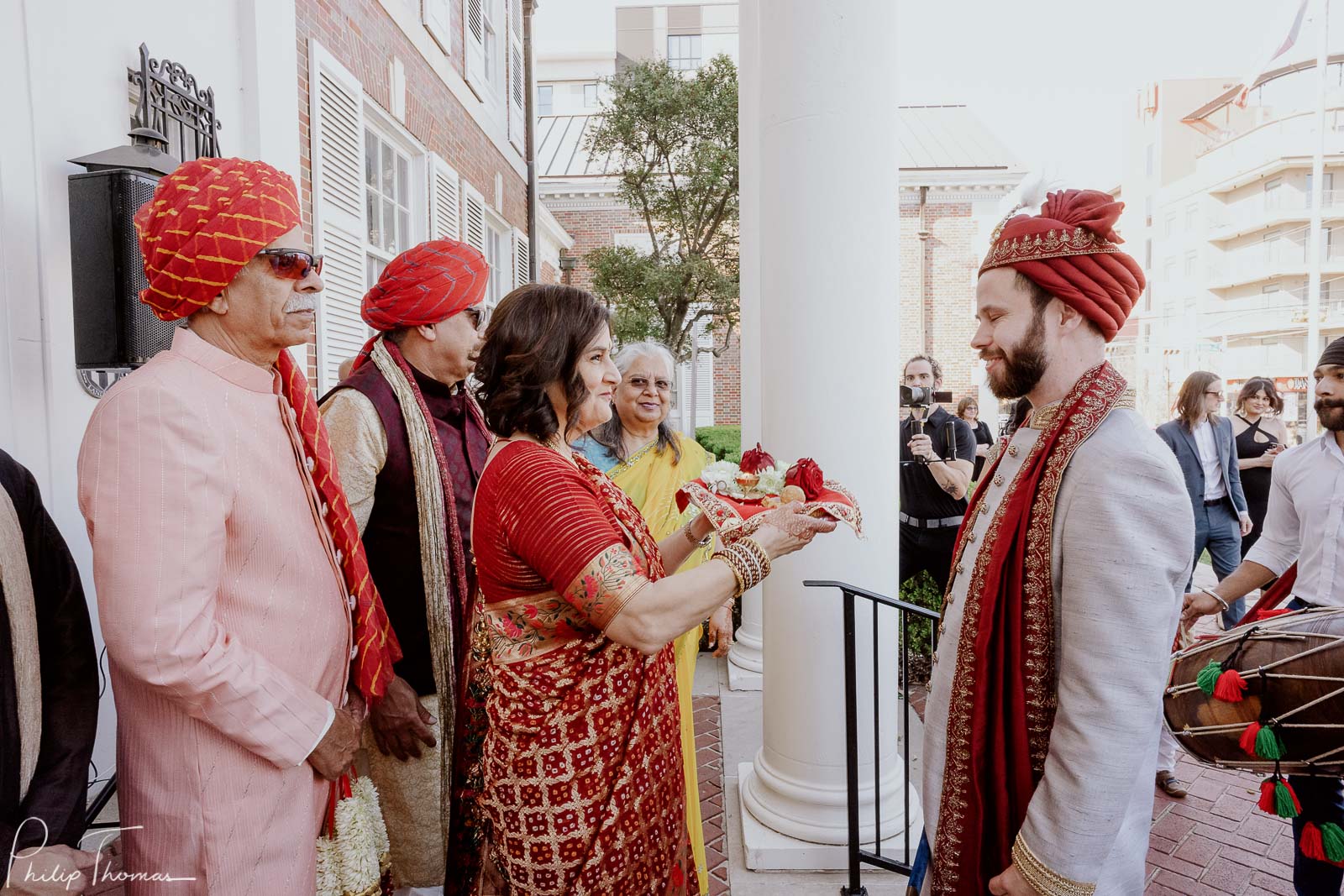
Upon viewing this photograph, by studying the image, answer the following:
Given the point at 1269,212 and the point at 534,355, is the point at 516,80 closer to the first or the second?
the point at 534,355

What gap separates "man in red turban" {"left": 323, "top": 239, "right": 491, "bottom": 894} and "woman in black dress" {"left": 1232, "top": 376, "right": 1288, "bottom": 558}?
716 cm

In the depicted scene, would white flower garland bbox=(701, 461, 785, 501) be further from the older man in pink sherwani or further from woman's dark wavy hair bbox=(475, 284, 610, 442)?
the older man in pink sherwani

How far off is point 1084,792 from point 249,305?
6.53ft

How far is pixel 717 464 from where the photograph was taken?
91.8 inches

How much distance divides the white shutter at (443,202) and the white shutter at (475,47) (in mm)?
1540

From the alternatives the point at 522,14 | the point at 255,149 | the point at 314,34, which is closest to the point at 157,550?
the point at 255,149

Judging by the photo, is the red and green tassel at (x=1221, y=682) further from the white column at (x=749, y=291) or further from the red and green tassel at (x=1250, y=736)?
the white column at (x=749, y=291)

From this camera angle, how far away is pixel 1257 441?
23.1 ft

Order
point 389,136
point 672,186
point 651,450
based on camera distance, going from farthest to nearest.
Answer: point 672,186 < point 389,136 < point 651,450

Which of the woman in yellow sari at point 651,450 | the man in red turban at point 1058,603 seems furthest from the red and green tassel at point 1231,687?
the woman in yellow sari at point 651,450

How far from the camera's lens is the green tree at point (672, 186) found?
→ 1515 centimetres

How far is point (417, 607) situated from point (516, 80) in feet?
36.7

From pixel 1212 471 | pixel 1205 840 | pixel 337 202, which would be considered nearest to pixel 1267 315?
pixel 1212 471

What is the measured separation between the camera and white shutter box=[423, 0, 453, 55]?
718cm
